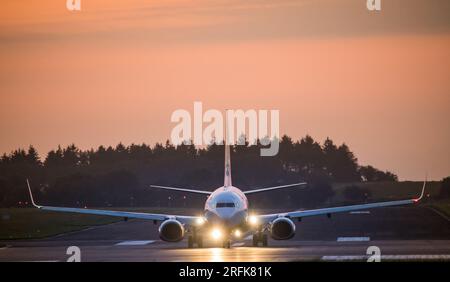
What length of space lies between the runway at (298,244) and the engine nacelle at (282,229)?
61cm

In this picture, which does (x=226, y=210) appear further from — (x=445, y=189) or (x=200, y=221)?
(x=445, y=189)

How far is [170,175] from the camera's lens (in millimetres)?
109125

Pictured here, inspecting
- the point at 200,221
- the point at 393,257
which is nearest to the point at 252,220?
the point at 200,221

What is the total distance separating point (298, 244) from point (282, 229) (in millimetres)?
2825

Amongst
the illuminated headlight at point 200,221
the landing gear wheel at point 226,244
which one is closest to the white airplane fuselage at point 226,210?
the illuminated headlight at point 200,221

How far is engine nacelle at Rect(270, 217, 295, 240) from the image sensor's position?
58688mm

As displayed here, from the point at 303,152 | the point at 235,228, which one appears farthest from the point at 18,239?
the point at 303,152

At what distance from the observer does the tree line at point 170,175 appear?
Result: 343 feet

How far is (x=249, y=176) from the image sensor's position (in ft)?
348

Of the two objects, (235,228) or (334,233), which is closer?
(235,228)

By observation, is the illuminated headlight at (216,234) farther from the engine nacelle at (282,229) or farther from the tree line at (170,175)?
the tree line at (170,175)
